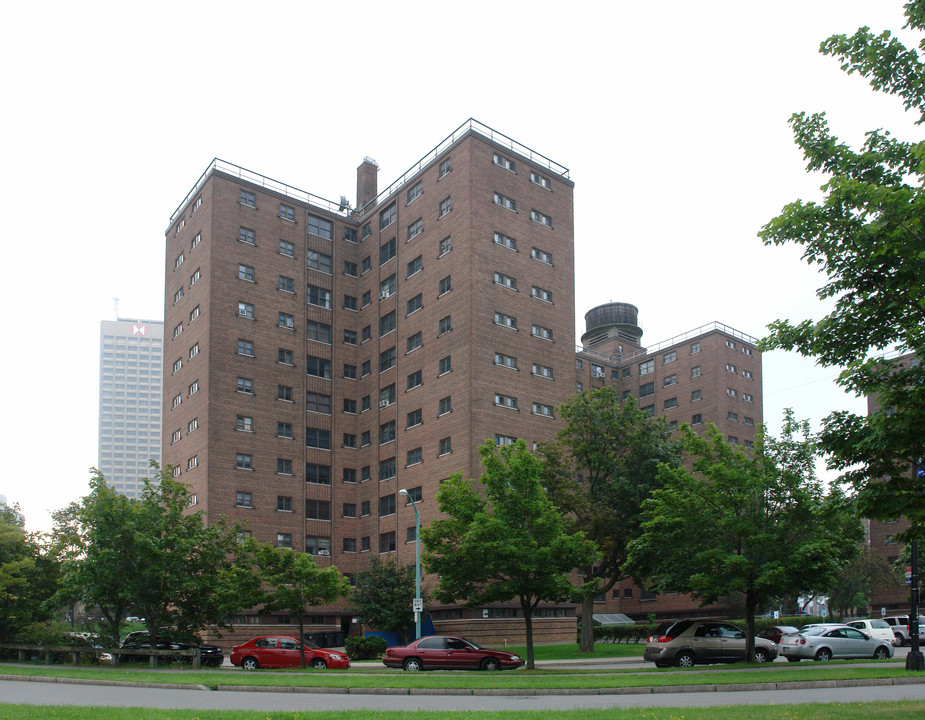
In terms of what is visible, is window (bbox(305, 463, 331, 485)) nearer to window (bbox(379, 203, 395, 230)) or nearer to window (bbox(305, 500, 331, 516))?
window (bbox(305, 500, 331, 516))

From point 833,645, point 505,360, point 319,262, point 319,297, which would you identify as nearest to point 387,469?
point 505,360

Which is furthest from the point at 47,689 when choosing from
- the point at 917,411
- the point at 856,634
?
the point at 856,634

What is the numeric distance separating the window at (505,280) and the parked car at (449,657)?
29089 mm

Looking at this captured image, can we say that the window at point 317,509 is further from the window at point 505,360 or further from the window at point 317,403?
the window at point 505,360

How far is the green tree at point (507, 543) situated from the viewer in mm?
32375

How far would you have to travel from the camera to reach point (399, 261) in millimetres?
64500

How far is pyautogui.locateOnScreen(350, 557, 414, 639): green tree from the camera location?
49.1 metres

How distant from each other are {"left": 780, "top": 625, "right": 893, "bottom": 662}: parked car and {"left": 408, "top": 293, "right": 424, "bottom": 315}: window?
3390 centimetres

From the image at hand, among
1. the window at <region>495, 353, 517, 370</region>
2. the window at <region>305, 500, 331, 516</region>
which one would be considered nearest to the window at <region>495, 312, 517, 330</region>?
the window at <region>495, 353, 517, 370</region>

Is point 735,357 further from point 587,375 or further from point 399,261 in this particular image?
point 399,261

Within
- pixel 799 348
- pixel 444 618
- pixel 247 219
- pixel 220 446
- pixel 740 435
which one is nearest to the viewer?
pixel 799 348

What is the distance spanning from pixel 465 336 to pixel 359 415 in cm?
1485

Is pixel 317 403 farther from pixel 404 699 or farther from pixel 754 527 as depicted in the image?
pixel 404 699

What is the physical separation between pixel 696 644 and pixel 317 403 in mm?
38583
